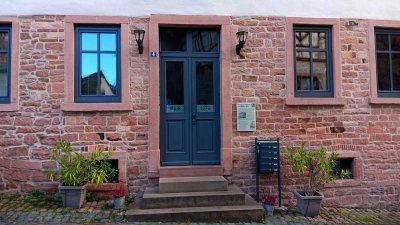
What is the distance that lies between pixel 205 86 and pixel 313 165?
250 centimetres

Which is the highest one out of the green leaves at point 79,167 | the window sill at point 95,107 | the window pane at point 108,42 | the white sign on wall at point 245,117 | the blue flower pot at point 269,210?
the window pane at point 108,42

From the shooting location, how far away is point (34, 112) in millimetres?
6543

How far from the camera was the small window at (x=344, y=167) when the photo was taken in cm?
712

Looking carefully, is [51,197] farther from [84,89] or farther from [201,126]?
[201,126]

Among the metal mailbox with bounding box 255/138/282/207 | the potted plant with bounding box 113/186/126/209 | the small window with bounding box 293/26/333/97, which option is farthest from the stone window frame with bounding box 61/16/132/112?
the small window with bounding box 293/26/333/97

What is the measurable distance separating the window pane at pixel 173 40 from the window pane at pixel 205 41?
0.22m

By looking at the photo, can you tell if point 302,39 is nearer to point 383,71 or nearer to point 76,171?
point 383,71

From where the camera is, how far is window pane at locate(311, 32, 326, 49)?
722cm

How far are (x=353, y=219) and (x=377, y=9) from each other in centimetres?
423

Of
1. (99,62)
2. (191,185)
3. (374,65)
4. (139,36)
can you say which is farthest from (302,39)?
(99,62)

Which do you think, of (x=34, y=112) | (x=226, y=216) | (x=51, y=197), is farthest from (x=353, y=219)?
(x=34, y=112)

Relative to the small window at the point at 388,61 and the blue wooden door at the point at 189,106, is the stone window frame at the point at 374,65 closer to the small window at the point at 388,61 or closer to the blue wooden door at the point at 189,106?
the small window at the point at 388,61

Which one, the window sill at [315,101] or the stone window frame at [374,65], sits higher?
the stone window frame at [374,65]

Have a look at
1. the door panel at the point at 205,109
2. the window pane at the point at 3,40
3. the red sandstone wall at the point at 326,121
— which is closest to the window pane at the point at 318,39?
the red sandstone wall at the point at 326,121
